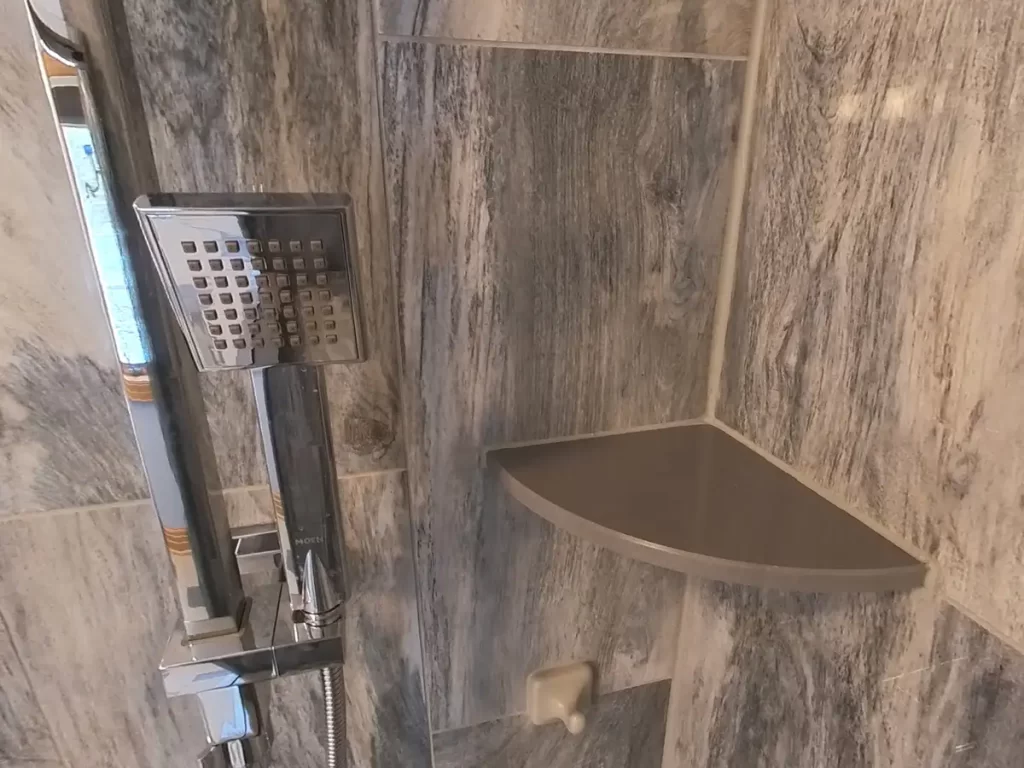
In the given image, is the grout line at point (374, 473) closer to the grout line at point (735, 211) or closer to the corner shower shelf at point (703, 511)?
the corner shower shelf at point (703, 511)

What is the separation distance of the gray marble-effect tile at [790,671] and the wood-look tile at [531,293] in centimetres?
9

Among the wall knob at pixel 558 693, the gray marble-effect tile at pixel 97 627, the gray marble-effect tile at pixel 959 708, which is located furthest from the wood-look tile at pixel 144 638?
the gray marble-effect tile at pixel 959 708

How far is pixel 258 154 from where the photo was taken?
484 mm

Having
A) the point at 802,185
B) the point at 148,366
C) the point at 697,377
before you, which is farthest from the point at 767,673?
the point at 148,366

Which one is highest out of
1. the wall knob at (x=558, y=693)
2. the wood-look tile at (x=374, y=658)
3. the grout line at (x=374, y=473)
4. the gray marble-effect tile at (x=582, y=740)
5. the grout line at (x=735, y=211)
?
the grout line at (x=735, y=211)

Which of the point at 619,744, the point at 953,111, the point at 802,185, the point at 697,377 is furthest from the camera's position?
the point at 619,744

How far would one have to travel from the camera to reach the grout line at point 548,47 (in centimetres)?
49

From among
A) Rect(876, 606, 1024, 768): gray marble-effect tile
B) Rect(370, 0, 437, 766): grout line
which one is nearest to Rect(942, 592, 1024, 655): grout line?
Rect(876, 606, 1024, 768): gray marble-effect tile

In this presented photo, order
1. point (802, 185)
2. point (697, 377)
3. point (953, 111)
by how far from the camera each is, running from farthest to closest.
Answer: point (697, 377) < point (802, 185) < point (953, 111)

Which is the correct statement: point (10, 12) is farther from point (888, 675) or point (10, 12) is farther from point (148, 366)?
point (888, 675)

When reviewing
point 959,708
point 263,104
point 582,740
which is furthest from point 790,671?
point 263,104

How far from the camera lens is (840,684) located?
0.52 metres

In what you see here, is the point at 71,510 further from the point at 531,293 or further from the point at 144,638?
the point at 531,293

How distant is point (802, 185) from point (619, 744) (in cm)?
59
